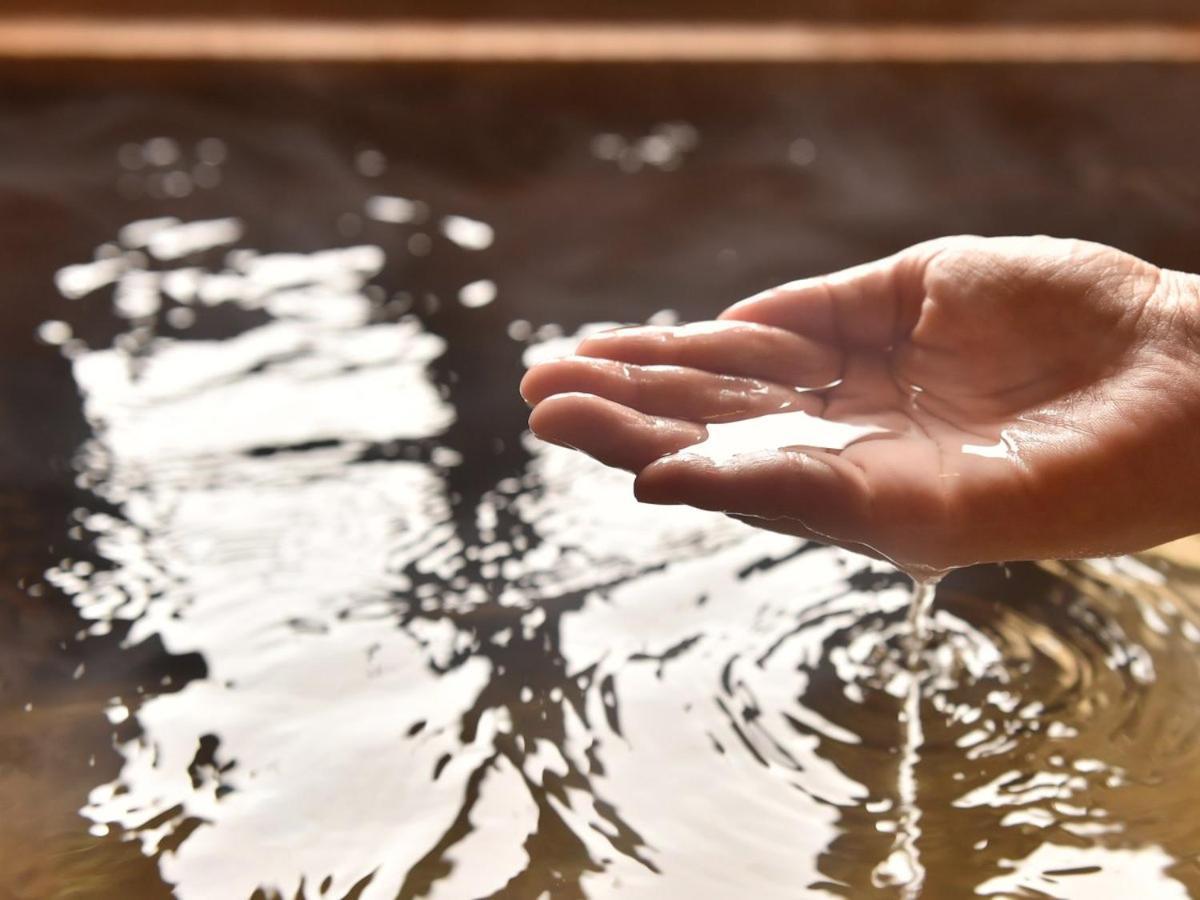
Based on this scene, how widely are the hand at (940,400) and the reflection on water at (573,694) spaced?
0.17 metres

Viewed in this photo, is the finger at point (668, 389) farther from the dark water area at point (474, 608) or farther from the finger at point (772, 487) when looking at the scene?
the dark water area at point (474, 608)

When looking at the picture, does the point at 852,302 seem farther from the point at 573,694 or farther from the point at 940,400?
the point at 573,694

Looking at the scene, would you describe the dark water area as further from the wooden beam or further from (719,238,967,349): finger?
the wooden beam

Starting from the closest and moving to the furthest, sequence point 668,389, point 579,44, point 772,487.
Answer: point 772,487 < point 668,389 < point 579,44

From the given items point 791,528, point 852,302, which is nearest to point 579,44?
point 852,302

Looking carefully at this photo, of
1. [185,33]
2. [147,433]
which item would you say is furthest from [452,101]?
[147,433]

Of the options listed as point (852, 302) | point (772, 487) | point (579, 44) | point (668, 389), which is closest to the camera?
point (772, 487)

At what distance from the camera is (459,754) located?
1.07 m

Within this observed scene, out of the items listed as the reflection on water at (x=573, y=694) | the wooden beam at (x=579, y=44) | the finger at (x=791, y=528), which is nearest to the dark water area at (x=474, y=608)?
the reflection on water at (x=573, y=694)

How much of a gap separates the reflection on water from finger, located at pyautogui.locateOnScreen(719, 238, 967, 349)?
0.90 feet

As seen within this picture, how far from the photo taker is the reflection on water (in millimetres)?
979

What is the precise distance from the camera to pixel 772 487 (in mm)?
950

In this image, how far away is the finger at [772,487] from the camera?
0.94 m

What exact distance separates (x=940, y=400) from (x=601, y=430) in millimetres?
367
